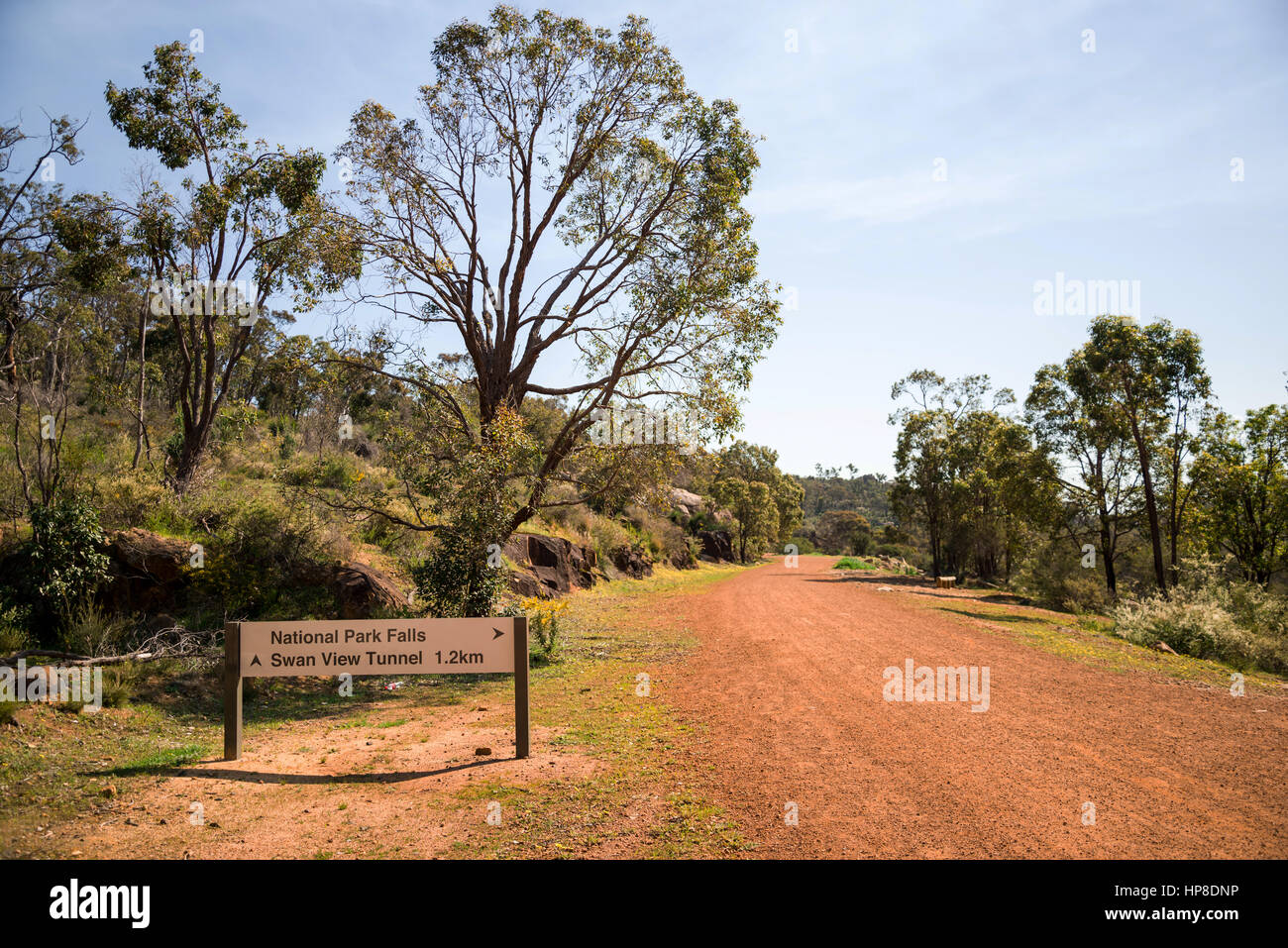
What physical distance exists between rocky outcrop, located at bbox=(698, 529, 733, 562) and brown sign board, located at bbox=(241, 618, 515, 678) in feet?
159

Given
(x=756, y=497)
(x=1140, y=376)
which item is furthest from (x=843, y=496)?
(x=1140, y=376)

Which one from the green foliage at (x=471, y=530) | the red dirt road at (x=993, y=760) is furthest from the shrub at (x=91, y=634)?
the red dirt road at (x=993, y=760)

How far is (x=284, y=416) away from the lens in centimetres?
3288

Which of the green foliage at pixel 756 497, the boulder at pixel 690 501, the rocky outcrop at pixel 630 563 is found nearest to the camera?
the rocky outcrop at pixel 630 563

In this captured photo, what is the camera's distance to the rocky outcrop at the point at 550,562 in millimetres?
20094

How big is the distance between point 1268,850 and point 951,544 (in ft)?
147

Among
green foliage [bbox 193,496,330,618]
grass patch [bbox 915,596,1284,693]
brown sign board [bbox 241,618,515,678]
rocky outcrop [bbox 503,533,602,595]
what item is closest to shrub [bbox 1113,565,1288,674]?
grass patch [bbox 915,596,1284,693]

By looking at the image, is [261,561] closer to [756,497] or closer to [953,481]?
[953,481]

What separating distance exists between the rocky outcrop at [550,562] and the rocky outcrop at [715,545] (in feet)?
104

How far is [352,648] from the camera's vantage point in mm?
6734

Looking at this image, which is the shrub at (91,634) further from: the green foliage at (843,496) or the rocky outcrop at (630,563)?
the green foliage at (843,496)

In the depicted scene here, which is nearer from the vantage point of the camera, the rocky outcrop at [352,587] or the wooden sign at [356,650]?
the wooden sign at [356,650]
